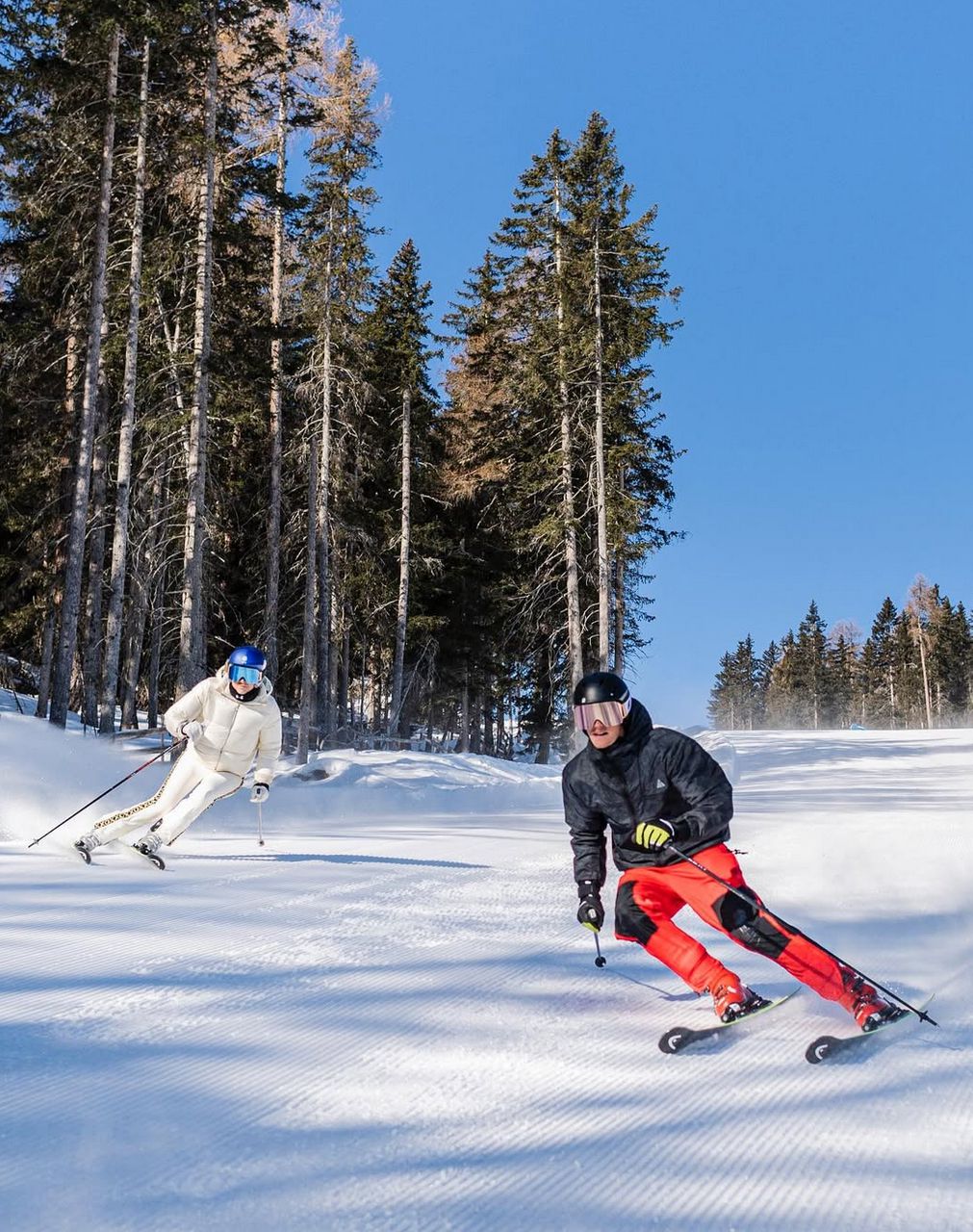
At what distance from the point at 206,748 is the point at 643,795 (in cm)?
445

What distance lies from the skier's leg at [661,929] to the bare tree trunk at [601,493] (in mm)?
16685

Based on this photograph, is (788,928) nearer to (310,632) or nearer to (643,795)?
(643,795)

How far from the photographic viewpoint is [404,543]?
25109 mm

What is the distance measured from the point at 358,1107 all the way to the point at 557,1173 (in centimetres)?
69

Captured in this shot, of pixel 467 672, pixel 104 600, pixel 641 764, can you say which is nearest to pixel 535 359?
pixel 467 672

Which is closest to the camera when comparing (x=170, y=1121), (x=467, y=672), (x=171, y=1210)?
(x=171, y=1210)

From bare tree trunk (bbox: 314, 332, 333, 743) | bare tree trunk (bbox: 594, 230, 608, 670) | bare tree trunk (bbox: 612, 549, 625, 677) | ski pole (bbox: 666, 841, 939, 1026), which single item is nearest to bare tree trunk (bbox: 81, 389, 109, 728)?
bare tree trunk (bbox: 314, 332, 333, 743)

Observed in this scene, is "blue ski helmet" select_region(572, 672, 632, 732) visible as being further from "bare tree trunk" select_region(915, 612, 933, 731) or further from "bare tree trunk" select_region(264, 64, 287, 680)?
"bare tree trunk" select_region(915, 612, 933, 731)

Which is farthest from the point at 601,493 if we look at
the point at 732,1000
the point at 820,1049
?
the point at 820,1049

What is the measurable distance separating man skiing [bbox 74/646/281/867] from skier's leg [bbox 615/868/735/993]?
409 centimetres

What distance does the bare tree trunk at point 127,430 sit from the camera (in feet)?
52.1

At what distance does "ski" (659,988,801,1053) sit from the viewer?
330 cm

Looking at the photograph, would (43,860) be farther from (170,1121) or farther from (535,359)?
(535,359)

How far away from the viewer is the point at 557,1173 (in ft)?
7.55
